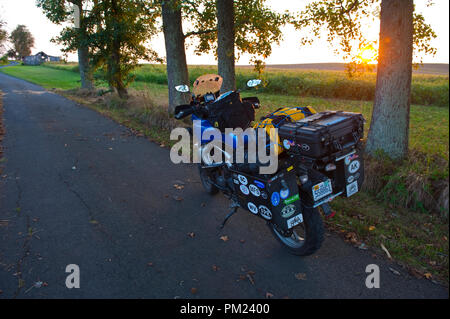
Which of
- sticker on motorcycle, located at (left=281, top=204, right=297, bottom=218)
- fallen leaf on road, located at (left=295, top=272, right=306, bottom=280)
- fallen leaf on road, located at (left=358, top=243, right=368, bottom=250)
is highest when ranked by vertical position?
sticker on motorcycle, located at (left=281, top=204, right=297, bottom=218)

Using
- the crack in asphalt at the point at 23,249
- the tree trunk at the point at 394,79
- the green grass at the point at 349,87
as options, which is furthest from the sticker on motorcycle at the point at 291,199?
the green grass at the point at 349,87

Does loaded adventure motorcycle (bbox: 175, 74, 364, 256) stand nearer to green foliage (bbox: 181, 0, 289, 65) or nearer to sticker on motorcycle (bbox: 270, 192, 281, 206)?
sticker on motorcycle (bbox: 270, 192, 281, 206)

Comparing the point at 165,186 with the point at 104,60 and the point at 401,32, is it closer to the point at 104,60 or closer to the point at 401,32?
the point at 401,32

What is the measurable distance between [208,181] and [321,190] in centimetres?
248

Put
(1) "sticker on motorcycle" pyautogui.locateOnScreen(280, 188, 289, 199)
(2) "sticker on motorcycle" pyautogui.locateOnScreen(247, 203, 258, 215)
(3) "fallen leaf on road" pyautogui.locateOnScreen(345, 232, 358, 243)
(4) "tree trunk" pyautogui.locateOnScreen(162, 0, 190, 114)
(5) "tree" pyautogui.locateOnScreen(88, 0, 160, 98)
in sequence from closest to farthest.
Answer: (1) "sticker on motorcycle" pyautogui.locateOnScreen(280, 188, 289, 199), (2) "sticker on motorcycle" pyautogui.locateOnScreen(247, 203, 258, 215), (3) "fallen leaf on road" pyautogui.locateOnScreen(345, 232, 358, 243), (4) "tree trunk" pyautogui.locateOnScreen(162, 0, 190, 114), (5) "tree" pyautogui.locateOnScreen(88, 0, 160, 98)

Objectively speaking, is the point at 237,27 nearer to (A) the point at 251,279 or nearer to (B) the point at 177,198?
(B) the point at 177,198

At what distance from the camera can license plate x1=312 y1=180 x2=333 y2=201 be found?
3.10m

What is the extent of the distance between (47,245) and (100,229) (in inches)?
24.9

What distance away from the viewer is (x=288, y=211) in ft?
10.4

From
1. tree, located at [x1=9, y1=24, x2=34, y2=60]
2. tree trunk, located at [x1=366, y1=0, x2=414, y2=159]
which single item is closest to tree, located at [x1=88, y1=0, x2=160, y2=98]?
tree trunk, located at [x1=366, y1=0, x2=414, y2=159]

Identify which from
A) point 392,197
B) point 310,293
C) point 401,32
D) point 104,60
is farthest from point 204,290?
point 104,60

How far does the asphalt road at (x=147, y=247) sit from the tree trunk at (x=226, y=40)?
10.3 ft

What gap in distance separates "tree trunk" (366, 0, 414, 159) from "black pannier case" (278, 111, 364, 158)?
2471mm

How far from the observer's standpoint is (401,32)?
5016 mm
